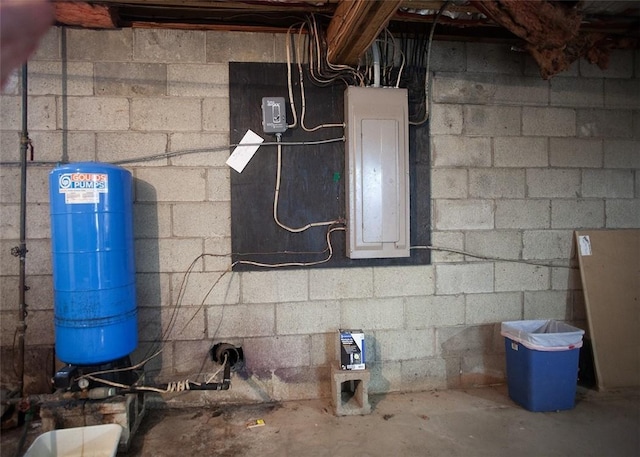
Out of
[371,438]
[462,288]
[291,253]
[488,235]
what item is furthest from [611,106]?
[371,438]

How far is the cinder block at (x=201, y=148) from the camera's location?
6.79ft

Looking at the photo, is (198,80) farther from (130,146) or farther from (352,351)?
(352,351)

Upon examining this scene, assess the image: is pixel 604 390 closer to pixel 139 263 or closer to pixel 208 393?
pixel 208 393

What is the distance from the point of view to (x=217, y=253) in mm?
2096

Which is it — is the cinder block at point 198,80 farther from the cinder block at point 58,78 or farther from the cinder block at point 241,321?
the cinder block at point 241,321

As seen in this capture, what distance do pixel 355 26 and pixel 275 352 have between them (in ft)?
6.14

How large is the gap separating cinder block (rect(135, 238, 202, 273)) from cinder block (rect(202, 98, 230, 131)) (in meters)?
0.69

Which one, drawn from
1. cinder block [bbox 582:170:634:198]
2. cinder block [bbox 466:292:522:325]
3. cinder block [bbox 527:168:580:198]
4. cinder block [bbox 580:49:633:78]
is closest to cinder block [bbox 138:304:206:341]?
cinder block [bbox 466:292:522:325]

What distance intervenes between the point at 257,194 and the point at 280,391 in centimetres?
123

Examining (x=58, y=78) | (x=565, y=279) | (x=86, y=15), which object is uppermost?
(x=86, y=15)

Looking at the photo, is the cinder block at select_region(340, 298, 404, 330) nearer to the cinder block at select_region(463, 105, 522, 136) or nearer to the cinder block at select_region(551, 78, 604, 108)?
the cinder block at select_region(463, 105, 522, 136)

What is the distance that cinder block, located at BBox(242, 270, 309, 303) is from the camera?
2121 millimetres

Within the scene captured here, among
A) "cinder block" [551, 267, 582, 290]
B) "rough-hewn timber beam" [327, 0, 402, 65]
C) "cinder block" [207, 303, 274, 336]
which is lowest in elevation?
"cinder block" [207, 303, 274, 336]

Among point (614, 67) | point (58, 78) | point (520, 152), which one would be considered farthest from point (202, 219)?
point (614, 67)
